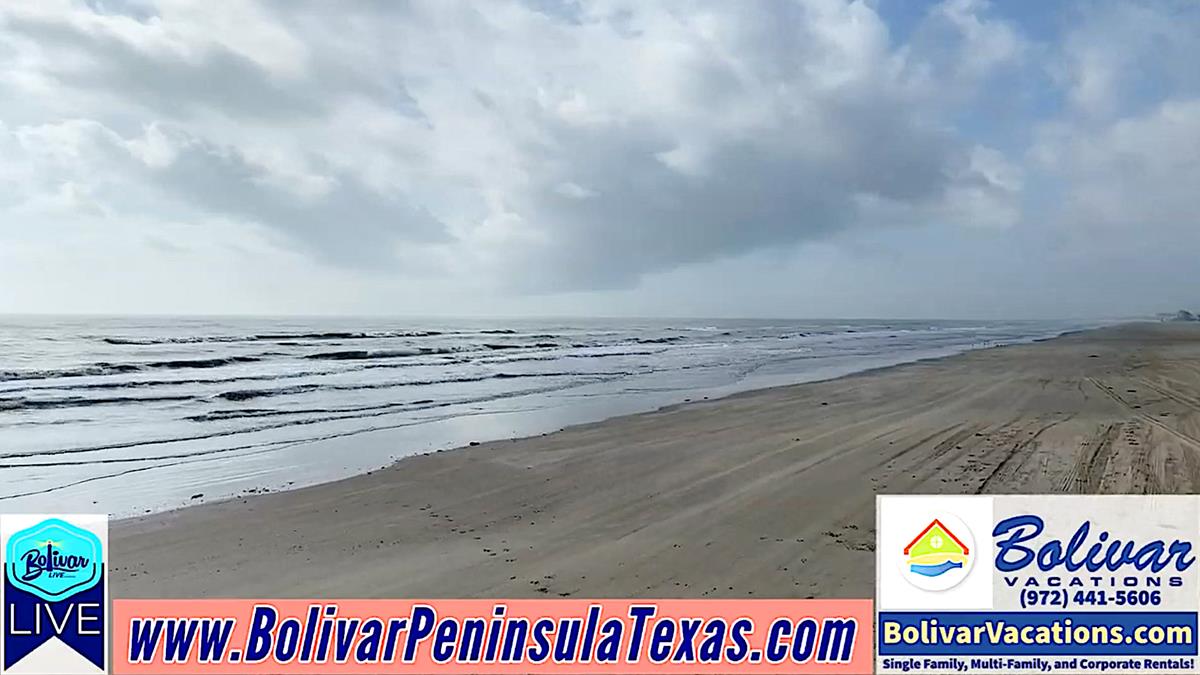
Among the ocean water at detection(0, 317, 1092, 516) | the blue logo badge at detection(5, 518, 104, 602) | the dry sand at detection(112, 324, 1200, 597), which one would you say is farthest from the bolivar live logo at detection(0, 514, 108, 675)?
the ocean water at detection(0, 317, 1092, 516)

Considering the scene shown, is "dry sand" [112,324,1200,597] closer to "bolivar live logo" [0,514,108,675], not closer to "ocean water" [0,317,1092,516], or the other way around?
"bolivar live logo" [0,514,108,675]

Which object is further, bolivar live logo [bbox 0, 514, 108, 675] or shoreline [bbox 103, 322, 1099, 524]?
shoreline [bbox 103, 322, 1099, 524]

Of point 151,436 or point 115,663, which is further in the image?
point 151,436

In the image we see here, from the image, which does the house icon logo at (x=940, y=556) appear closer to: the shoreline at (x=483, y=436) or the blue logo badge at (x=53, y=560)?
the blue logo badge at (x=53, y=560)

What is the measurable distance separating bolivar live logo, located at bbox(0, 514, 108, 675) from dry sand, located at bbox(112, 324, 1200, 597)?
1.80 feet

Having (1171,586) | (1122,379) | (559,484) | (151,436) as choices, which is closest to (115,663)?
(559,484)

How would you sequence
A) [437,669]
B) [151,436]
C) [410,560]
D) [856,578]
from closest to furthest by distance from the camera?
[437,669] → [856,578] → [410,560] → [151,436]

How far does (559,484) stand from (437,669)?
380 cm

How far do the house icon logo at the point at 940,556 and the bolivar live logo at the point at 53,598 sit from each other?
4600mm

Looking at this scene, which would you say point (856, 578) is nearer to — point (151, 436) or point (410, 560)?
point (410, 560)

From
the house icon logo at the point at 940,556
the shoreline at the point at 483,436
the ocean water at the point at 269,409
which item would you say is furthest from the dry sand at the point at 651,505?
the ocean water at the point at 269,409

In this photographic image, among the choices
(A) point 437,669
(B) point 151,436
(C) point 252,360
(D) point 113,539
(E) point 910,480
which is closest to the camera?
(A) point 437,669

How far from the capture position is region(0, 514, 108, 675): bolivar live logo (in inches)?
143

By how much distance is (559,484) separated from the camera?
7.28 m
